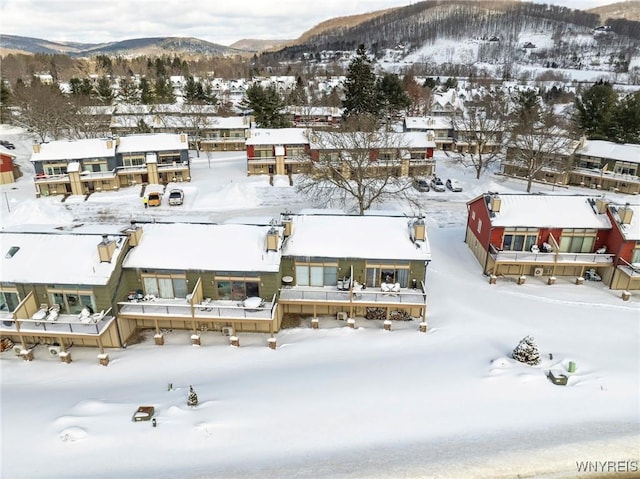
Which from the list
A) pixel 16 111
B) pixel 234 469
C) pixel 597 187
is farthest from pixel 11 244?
pixel 16 111

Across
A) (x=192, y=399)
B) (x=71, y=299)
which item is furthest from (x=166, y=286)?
(x=192, y=399)

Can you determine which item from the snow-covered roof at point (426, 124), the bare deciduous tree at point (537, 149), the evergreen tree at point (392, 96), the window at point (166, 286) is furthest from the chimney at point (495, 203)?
the evergreen tree at point (392, 96)

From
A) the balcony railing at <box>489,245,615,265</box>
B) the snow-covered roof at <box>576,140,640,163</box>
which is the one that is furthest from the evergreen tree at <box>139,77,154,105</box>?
the balcony railing at <box>489,245,615,265</box>

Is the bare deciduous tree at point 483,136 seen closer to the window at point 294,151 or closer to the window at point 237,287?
the window at point 294,151

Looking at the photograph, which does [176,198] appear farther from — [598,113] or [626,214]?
[598,113]

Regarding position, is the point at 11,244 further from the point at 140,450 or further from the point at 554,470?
the point at 554,470

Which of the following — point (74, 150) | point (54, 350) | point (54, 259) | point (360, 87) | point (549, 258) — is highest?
point (360, 87)
